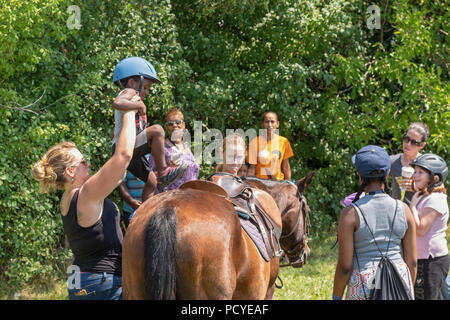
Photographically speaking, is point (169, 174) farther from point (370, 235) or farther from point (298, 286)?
point (298, 286)

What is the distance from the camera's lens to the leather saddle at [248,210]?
12.3 feet

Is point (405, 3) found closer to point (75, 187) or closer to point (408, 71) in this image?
point (408, 71)

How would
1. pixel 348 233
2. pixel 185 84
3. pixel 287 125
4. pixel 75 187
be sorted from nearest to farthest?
pixel 75 187, pixel 348 233, pixel 185 84, pixel 287 125

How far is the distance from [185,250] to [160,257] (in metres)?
0.16

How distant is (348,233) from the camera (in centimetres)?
344

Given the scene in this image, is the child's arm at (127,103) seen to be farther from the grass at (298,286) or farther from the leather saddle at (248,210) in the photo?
the grass at (298,286)

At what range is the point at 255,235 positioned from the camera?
3.73 metres

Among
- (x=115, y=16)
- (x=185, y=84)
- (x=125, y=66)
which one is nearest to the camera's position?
(x=125, y=66)

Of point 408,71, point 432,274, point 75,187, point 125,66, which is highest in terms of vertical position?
point 408,71

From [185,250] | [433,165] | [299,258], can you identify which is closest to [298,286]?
[299,258]

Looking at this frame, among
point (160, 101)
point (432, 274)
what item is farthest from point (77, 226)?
point (160, 101)

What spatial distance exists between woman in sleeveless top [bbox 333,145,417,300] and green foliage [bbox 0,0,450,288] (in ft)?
14.4
